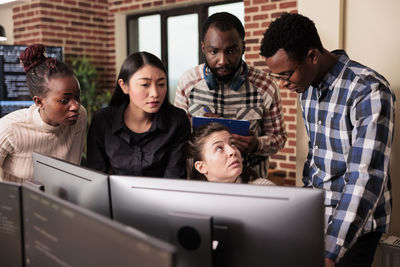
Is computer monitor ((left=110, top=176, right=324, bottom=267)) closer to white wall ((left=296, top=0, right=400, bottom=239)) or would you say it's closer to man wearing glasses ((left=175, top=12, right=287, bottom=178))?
man wearing glasses ((left=175, top=12, right=287, bottom=178))

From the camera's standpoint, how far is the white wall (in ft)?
6.06

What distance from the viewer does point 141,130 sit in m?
1.76

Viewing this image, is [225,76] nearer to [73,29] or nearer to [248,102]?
[248,102]

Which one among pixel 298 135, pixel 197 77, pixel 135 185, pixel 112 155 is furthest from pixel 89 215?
pixel 298 135

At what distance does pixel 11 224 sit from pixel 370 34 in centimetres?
175

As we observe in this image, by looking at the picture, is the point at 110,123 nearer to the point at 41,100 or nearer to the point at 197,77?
the point at 41,100

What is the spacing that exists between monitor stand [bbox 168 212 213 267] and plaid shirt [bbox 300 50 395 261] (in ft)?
1.65

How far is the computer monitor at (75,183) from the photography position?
1.09 meters

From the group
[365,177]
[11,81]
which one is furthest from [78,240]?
[11,81]

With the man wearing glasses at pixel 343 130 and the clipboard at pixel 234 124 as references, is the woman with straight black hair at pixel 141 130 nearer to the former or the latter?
the clipboard at pixel 234 124

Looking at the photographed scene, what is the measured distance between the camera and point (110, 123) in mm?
1783

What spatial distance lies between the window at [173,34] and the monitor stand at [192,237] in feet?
12.6

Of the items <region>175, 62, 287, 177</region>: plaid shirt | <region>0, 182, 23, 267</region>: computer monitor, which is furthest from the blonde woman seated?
<region>0, 182, 23, 267</region>: computer monitor

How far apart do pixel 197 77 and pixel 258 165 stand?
58 centimetres
